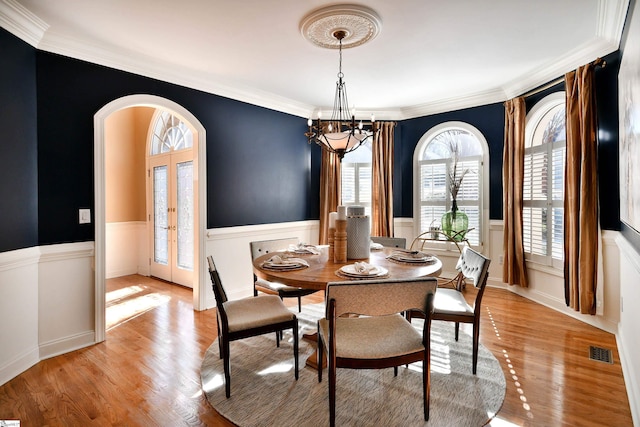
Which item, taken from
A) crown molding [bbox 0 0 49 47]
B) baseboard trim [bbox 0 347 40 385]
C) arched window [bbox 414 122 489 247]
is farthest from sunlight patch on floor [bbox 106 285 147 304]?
arched window [bbox 414 122 489 247]

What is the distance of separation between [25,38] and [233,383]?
300 cm

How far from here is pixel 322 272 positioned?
2213 mm

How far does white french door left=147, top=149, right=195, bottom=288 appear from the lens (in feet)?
15.7

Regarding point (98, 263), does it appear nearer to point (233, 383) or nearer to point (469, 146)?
point (233, 383)

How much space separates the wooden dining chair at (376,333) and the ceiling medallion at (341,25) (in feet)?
6.41

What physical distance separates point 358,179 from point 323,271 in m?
3.45

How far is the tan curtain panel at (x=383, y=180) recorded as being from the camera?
523cm

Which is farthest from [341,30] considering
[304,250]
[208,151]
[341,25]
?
[208,151]

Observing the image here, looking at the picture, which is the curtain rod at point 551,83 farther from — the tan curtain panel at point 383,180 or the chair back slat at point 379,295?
the chair back slat at point 379,295

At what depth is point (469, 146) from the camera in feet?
16.3

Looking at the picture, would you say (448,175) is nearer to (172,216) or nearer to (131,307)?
(172,216)

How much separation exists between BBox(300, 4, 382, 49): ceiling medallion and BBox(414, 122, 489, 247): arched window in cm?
270

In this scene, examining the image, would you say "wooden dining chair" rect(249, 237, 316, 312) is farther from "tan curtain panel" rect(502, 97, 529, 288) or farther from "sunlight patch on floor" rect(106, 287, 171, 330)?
"tan curtain panel" rect(502, 97, 529, 288)

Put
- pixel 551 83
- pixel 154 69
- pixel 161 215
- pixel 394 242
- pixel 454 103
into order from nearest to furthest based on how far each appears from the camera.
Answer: pixel 154 69 → pixel 394 242 → pixel 551 83 → pixel 454 103 → pixel 161 215
